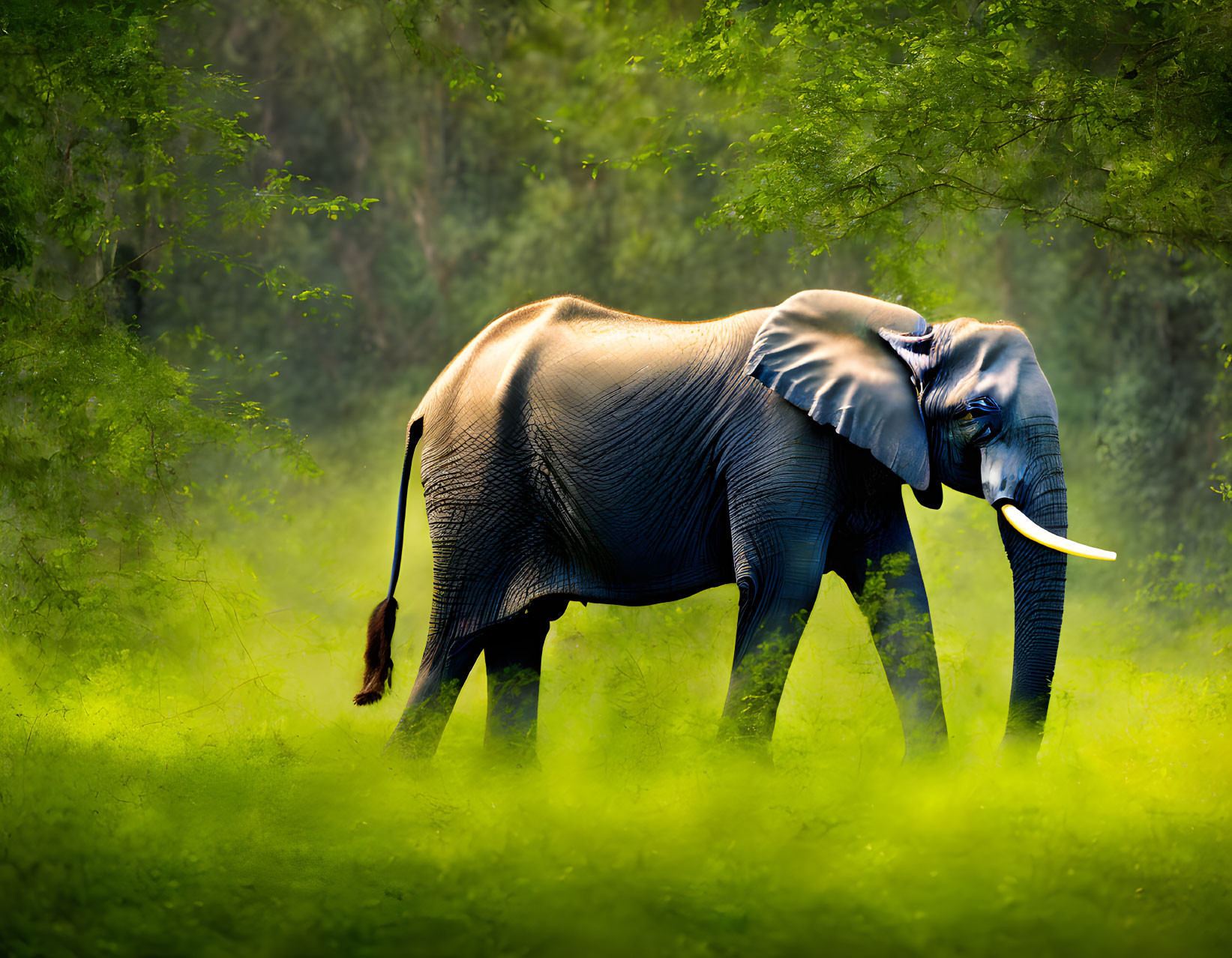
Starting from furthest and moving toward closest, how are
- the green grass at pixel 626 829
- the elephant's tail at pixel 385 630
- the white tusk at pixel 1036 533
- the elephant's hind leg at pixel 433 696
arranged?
the elephant's tail at pixel 385 630, the elephant's hind leg at pixel 433 696, the white tusk at pixel 1036 533, the green grass at pixel 626 829

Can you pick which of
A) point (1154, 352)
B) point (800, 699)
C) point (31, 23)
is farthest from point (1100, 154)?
point (1154, 352)

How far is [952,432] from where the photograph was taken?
4.96 meters

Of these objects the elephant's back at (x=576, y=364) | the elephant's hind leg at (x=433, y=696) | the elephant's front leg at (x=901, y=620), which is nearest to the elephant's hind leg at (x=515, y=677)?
the elephant's hind leg at (x=433, y=696)

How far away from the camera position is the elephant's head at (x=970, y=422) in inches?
187

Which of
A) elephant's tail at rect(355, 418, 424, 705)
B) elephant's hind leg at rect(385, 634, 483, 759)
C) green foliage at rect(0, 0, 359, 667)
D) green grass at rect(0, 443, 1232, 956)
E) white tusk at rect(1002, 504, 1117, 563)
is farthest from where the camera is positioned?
green foliage at rect(0, 0, 359, 667)

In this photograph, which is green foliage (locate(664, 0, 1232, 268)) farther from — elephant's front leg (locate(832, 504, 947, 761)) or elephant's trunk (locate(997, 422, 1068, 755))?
elephant's front leg (locate(832, 504, 947, 761))

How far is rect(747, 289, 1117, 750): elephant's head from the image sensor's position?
475 centimetres

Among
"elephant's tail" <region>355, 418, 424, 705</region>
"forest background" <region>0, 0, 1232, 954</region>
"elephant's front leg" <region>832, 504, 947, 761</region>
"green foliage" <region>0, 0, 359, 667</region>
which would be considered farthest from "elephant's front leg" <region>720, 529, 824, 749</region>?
"green foliage" <region>0, 0, 359, 667</region>

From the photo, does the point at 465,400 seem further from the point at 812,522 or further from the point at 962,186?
the point at 962,186

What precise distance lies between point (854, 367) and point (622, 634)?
227 cm

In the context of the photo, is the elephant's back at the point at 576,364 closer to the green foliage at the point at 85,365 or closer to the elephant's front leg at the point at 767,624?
the elephant's front leg at the point at 767,624

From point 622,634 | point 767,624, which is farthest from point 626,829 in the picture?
point 622,634

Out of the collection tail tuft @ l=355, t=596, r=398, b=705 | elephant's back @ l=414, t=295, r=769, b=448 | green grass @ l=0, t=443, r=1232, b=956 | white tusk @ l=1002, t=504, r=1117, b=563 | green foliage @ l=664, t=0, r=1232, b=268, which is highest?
green foliage @ l=664, t=0, r=1232, b=268

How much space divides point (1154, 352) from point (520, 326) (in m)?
10.1
